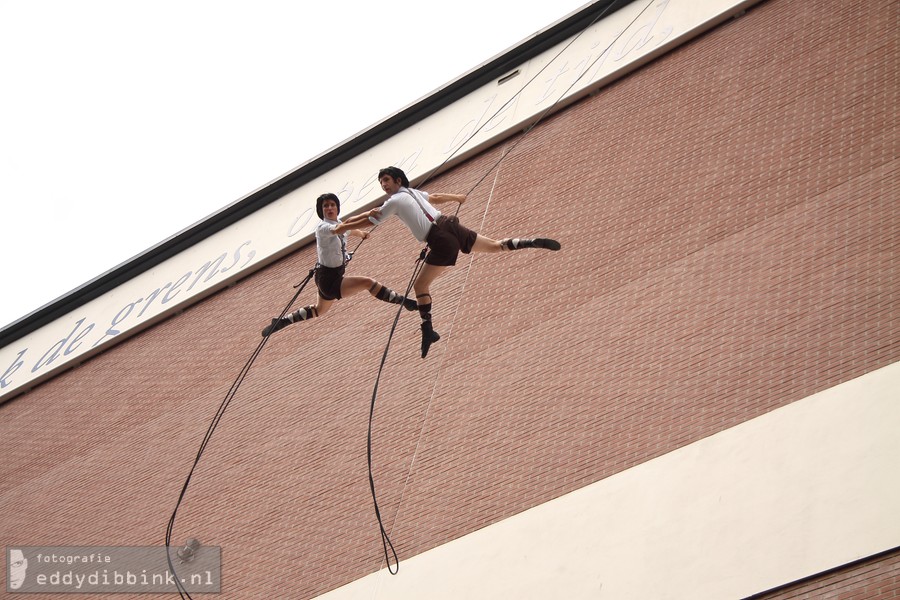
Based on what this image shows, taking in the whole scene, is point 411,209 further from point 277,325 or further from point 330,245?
point 277,325

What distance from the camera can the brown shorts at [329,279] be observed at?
1239cm

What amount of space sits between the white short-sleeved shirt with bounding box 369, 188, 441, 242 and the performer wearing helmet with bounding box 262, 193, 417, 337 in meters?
0.46

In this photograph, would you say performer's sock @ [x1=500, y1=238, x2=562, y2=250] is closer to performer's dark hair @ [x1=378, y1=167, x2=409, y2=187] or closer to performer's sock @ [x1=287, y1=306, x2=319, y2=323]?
performer's dark hair @ [x1=378, y1=167, x2=409, y2=187]

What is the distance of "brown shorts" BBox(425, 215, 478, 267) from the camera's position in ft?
37.8

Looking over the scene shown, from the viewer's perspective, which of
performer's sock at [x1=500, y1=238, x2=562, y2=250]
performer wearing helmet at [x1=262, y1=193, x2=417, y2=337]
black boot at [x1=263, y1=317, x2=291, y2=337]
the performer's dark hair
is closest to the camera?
performer's sock at [x1=500, y1=238, x2=562, y2=250]

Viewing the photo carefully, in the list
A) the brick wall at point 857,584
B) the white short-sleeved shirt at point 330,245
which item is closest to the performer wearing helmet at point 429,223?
the white short-sleeved shirt at point 330,245

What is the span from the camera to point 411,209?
37.2 feet

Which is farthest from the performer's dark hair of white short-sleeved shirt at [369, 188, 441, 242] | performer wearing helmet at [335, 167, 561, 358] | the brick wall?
the brick wall

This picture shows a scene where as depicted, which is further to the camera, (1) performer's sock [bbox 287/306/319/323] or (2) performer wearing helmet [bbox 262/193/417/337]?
(1) performer's sock [bbox 287/306/319/323]

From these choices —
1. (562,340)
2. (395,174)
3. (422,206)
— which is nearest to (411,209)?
(422,206)

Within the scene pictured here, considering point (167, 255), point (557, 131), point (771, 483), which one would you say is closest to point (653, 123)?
point (557, 131)

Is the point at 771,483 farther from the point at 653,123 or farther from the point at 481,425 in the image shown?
the point at 653,123

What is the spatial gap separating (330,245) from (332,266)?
1.02 ft

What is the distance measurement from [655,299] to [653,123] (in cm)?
419
